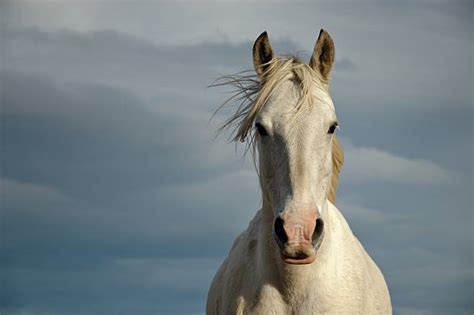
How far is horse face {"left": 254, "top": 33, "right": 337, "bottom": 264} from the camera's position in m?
6.46

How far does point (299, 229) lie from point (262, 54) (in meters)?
2.07

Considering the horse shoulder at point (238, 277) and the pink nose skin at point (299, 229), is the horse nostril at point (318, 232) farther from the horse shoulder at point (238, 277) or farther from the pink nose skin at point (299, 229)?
the horse shoulder at point (238, 277)

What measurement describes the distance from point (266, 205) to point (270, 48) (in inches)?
60.9

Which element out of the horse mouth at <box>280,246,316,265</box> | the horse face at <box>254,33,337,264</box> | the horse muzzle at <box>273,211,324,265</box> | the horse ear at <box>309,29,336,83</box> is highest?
the horse ear at <box>309,29,336,83</box>

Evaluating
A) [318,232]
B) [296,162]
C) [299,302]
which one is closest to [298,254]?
[318,232]

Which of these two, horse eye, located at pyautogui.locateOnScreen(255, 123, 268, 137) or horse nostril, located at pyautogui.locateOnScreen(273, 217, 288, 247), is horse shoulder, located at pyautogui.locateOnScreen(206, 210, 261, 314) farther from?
horse eye, located at pyautogui.locateOnScreen(255, 123, 268, 137)

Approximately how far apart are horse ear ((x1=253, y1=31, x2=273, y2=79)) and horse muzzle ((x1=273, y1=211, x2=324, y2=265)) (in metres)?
1.78

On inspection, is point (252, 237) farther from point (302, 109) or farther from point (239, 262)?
point (302, 109)

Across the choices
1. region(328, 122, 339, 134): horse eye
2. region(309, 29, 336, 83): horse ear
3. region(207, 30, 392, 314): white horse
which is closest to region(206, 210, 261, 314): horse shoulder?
region(207, 30, 392, 314): white horse

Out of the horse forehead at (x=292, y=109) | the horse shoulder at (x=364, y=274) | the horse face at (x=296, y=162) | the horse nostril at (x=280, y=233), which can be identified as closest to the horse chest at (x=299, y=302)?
the horse shoulder at (x=364, y=274)

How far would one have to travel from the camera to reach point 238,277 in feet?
25.7

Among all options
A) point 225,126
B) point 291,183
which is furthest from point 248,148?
point 291,183

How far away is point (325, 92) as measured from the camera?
738 centimetres

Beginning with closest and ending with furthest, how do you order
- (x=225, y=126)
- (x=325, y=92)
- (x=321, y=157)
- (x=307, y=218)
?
1. (x=307, y=218)
2. (x=321, y=157)
3. (x=325, y=92)
4. (x=225, y=126)
